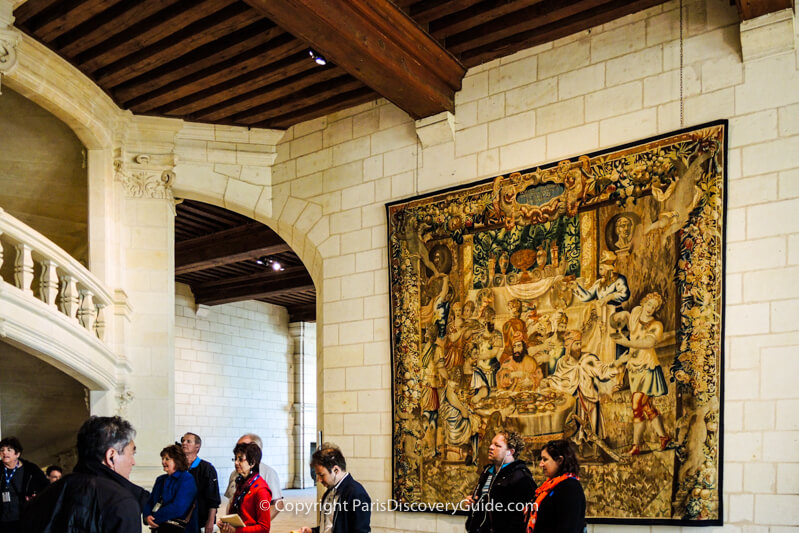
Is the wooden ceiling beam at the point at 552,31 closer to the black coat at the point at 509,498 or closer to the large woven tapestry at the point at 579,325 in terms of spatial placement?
the large woven tapestry at the point at 579,325

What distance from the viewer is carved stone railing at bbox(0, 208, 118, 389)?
18.9 ft

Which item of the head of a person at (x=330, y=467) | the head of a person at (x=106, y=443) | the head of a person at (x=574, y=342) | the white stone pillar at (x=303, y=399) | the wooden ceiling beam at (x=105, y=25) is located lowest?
the white stone pillar at (x=303, y=399)

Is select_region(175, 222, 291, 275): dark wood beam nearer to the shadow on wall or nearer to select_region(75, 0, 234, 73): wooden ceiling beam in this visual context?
the shadow on wall

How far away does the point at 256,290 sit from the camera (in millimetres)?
13883

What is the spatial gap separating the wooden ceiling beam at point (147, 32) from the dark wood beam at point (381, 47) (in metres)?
0.76

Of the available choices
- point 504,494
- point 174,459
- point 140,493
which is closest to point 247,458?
point 174,459

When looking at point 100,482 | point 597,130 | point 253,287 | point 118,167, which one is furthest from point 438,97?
point 253,287

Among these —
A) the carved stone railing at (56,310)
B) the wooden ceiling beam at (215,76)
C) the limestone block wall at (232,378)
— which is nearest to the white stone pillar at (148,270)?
the wooden ceiling beam at (215,76)

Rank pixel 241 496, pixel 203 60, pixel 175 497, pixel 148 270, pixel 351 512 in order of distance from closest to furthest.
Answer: pixel 351 512, pixel 241 496, pixel 175 497, pixel 203 60, pixel 148 270

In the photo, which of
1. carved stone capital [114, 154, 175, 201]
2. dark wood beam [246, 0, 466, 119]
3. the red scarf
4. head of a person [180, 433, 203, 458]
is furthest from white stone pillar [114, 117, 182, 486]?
the red scarf

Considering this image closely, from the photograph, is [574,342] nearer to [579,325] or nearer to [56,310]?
[579,325]

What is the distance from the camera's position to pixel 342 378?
23.4 feet

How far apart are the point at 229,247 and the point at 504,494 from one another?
748cm

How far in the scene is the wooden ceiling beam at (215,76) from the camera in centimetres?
639
